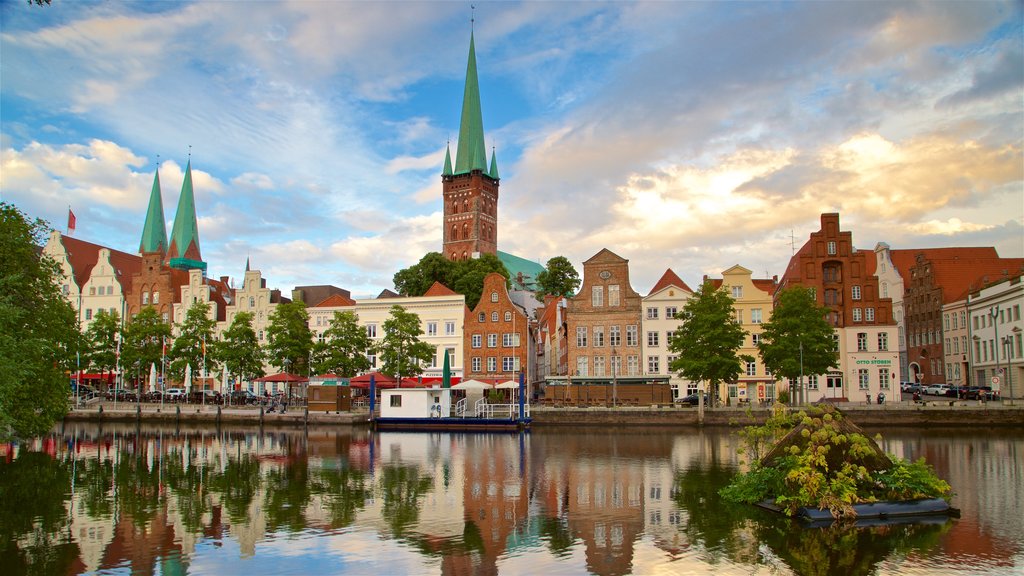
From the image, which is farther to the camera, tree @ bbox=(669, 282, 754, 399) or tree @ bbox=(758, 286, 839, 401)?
tree @ bbox=(758, 286, 839, 401)

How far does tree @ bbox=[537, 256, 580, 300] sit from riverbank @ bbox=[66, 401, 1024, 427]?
157ft

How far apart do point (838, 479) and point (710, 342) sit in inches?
1573

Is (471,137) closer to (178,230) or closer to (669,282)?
(178,230)

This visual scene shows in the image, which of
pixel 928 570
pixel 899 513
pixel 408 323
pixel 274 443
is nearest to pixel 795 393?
pixel 408 323

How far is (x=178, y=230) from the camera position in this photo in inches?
5182

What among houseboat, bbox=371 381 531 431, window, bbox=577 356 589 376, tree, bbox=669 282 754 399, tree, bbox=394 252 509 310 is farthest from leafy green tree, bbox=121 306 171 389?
tree, bbox=669 282 754 399

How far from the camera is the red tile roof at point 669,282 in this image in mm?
72863

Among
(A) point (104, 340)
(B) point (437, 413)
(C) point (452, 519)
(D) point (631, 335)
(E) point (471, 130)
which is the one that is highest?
(E) point (471, 130)

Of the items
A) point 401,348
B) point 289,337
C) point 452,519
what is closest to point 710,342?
point 401,348

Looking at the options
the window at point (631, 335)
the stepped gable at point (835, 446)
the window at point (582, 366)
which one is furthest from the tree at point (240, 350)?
the stepped gable at point (835, 446)

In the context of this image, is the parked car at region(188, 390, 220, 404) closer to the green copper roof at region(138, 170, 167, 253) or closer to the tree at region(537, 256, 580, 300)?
the tree at region(537, 256, 580, 300)

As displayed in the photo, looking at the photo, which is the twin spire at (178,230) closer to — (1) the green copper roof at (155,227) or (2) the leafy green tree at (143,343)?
(1) the green copper roof at (155,227)

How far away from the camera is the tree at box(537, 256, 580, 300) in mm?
107125

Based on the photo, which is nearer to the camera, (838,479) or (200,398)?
(838,479)
